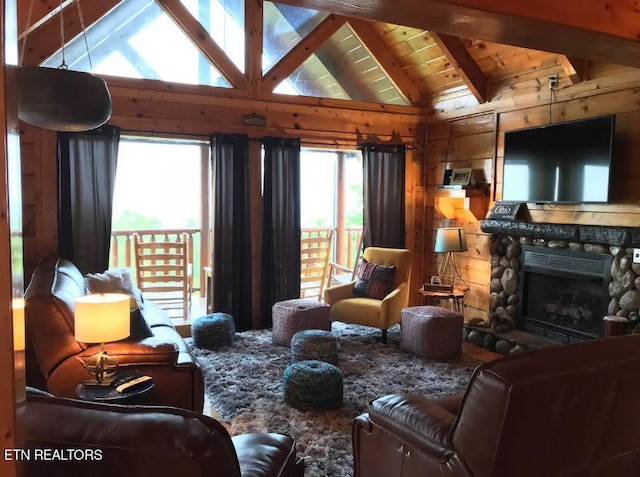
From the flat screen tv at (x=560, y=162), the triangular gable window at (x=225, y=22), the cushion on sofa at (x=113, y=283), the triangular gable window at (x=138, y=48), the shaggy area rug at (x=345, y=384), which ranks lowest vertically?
the shaggy area rug at (x=345, y=384)

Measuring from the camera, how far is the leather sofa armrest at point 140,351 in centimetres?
259

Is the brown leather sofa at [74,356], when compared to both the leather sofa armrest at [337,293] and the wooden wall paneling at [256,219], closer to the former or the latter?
the leather sofa armrest at [337,293]

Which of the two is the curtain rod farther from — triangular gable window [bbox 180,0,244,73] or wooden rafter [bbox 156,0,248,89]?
triangular gable window [bbox 180,0,244,73]

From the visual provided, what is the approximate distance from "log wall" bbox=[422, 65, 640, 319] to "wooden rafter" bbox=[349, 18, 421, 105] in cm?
37

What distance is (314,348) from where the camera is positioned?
3.83m

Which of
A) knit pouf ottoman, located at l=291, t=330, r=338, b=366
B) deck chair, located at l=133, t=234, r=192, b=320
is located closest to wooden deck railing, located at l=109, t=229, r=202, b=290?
deck chair, located at l=133, t=234, r=192, b=320

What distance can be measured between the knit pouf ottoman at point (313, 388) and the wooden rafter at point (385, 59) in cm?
388

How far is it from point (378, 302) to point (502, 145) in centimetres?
204

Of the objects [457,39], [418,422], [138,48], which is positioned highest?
[457,39]

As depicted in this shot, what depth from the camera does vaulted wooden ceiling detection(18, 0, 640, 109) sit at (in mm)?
2230

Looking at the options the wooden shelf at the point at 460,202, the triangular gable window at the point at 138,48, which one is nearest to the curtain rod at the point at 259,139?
the triangular gable window at the point at 138,48

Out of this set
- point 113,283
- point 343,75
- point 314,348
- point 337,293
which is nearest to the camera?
point 314,348

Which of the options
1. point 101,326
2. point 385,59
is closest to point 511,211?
point 385,59

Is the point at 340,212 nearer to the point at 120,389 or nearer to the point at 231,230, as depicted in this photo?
the point at 231,230
